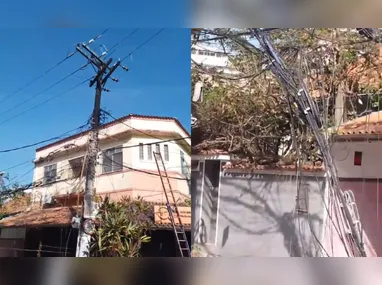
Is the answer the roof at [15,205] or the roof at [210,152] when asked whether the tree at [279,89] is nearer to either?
the roof at [210,152]

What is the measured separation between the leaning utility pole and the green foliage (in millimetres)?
81

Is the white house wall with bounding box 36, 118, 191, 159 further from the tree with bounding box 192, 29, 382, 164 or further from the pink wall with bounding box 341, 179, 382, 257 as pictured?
the pink wall with bounding box 341, 179, 382, 257

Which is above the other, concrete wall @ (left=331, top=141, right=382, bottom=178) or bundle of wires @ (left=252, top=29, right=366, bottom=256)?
bundle of wires @ (left=252, top=29, right=366, bottom=256)

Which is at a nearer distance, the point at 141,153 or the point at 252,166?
the point at 141,153

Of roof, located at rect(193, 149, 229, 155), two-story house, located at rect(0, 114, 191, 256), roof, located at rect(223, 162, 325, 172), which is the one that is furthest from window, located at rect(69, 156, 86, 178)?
roof, located at rect(223, 162, 325, 172)

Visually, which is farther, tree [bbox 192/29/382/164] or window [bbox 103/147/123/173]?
tree [bbox 192/29/382/164]

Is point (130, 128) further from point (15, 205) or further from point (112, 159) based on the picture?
point (15, 205)

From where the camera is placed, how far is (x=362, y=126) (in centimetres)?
465

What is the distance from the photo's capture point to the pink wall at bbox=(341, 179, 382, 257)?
4.60 m

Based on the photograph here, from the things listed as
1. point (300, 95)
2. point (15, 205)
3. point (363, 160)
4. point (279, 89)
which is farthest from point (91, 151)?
point (363, 160)

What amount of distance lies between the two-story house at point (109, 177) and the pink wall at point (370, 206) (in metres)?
1.55

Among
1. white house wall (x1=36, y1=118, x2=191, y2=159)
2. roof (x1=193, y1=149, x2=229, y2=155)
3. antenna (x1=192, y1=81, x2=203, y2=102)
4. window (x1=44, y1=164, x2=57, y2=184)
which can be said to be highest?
antenna (x1=192, y1=81, x2=203, y2=102)

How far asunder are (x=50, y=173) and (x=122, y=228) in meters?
0.81

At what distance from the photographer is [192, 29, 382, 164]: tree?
15.3ft
